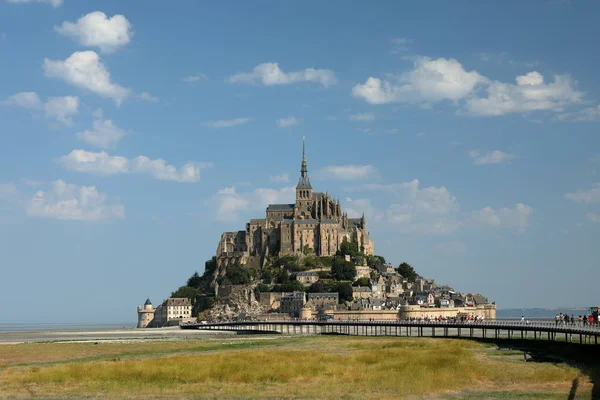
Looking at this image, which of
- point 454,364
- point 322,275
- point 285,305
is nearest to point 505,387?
point 454,364

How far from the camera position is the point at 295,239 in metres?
179

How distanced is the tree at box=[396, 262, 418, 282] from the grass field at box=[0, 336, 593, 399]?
409 ft

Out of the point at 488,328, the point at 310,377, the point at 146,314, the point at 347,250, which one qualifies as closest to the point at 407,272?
the point at 347,250

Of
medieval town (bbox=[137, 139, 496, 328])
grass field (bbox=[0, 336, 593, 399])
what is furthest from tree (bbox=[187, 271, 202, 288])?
grass field (bbox=[0, 336, 593, 399])

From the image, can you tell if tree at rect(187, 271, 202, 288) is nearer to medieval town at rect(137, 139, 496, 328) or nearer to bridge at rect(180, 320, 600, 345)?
medieval town at rect(137, 139, 496, 328)

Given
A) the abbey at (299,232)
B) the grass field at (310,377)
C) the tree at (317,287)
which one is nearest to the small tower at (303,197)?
the abbey at (299,232)

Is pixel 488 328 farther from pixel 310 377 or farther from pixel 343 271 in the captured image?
pixel 343 271

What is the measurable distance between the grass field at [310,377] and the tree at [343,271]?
341ft

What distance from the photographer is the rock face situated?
525 feet

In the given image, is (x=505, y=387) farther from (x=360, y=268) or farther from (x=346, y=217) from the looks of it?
(x=346, y=217)

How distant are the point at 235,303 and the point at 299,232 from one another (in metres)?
24.5

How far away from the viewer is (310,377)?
1849 inches

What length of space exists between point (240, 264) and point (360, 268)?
87.4 feet

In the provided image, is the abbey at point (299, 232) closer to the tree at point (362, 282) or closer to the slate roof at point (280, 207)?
the slate roof at point (280, 207)
